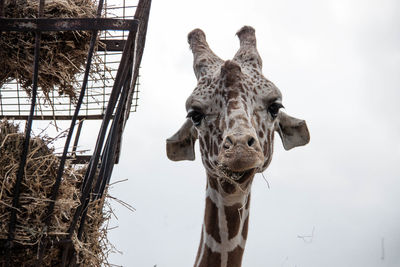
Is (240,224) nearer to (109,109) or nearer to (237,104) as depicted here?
(237,104)

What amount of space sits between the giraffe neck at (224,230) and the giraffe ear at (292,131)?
2.61 feet

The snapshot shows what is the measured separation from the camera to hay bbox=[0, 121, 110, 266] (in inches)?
148

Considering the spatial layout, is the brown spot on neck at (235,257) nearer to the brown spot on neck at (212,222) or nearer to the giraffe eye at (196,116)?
the brown spot on neck at (212,222)

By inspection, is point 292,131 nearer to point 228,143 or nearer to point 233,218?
point 233,218

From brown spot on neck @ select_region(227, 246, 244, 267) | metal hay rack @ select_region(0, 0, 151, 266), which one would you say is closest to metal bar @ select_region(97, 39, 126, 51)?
metal hay rack @ select_region(0, 0, 151, 266)

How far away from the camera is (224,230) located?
4125 millimetres

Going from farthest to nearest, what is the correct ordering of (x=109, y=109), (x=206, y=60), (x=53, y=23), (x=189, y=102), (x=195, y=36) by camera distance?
1. (x=195, y=36)
2. (x=206, y=60)
3. (x=189, y=102)
4. (x=109, y=109)
5. (x=53, y=23)

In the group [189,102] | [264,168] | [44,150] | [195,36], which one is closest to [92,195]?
[44,150]

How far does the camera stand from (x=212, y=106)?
410 centimetres

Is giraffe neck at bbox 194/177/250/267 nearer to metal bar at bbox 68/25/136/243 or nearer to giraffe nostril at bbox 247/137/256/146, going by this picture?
giraffe nostril at bbox 247/137/256/146

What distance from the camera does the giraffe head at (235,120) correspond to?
11.2 feet

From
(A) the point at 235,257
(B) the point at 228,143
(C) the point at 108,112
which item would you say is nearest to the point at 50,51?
(C) the point at 108,112

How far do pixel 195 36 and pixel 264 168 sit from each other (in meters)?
1.61

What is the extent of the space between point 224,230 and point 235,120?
0.89 metres
